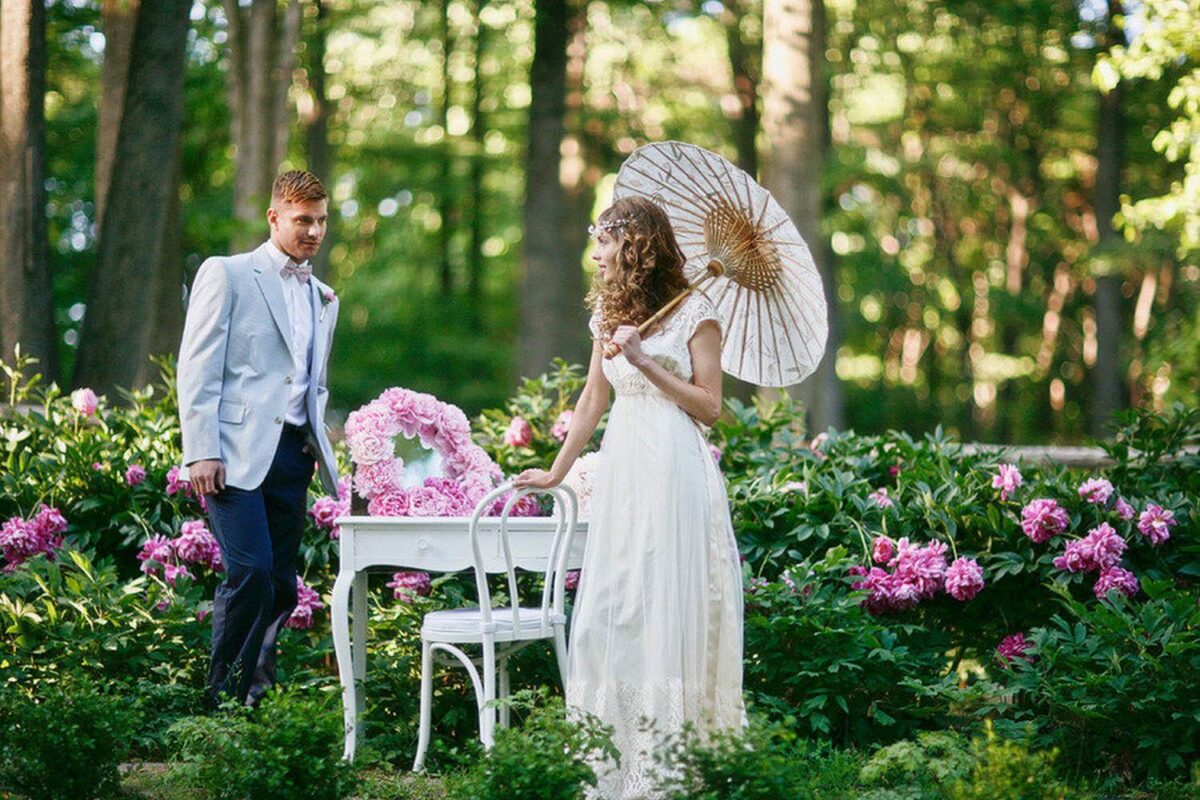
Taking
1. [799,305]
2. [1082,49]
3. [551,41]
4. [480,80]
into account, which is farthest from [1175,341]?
[799,305]

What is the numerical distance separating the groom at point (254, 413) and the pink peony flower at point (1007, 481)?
3.03 meters

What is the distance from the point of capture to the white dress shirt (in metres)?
5.81

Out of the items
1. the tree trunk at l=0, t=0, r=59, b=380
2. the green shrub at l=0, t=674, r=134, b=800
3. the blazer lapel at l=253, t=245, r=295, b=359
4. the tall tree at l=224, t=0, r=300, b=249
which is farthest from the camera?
the tall tree at l=224, t=0, r=300, b=249

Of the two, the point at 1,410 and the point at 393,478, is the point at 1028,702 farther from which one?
the point at 1,410

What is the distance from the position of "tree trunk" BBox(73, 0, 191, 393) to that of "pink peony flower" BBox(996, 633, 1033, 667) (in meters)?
5.82

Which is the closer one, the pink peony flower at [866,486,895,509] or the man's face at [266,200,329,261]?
the man's face at [266,200,329,261]

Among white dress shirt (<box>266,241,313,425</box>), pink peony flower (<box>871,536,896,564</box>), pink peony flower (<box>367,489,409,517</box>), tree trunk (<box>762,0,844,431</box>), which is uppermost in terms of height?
tree trunk (<box>762,0,844,431</box>)

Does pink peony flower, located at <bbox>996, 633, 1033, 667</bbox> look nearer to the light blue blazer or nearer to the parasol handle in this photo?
the parasol handle

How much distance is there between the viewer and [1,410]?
783 centimetres

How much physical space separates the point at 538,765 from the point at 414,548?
1684 mm

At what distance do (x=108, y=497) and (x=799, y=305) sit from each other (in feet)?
12.2

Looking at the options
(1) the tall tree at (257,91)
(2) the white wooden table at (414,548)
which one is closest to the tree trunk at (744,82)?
(1) the tall tree at (257,91)

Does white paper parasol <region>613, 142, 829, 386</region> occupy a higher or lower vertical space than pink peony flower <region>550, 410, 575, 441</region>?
higher

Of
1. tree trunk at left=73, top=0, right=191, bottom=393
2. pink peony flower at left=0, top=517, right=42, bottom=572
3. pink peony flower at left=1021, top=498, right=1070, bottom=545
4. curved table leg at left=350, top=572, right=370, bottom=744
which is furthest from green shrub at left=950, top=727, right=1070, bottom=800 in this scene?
tree trunk at left=73, top=0, right=191, bottom=393
